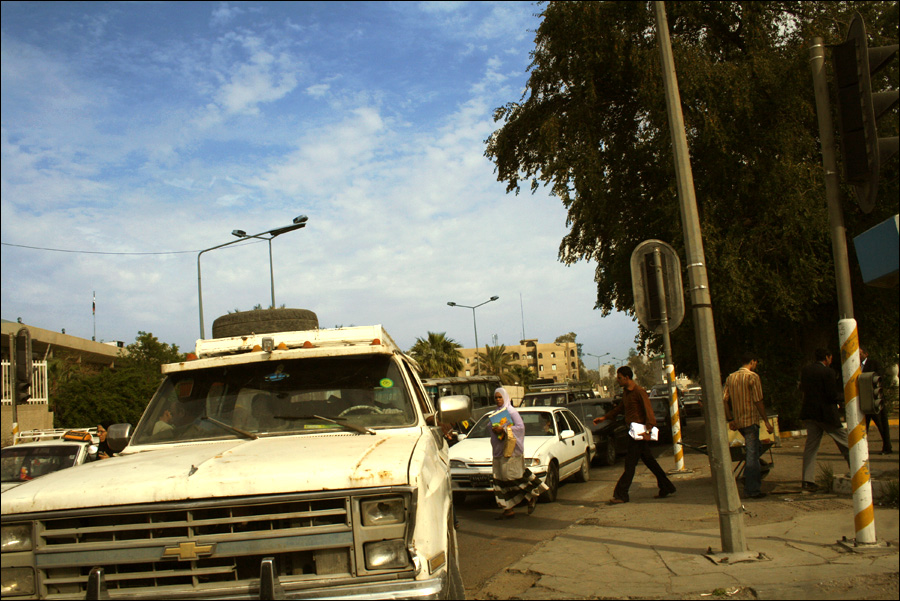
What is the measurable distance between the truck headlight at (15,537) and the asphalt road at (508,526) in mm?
3352

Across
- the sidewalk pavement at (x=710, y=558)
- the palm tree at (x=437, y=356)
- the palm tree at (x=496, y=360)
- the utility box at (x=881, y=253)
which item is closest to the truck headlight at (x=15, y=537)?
the sidewalk pavement at (x=710, y=558)

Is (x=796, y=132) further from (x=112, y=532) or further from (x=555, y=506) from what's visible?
(x=112, y=532)

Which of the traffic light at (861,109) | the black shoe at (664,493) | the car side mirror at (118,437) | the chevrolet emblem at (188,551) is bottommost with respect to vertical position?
the black shoe at (664,493)

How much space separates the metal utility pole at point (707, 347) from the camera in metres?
6.06

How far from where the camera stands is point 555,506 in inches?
416

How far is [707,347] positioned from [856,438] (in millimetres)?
1385

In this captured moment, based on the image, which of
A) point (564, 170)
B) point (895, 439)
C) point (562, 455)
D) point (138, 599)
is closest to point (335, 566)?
point (138, 599)

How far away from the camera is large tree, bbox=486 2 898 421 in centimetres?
1644

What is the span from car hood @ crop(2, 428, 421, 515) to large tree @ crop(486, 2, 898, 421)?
1401 centimetres

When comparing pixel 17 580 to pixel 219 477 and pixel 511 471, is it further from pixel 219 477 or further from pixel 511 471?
pixel 511 471

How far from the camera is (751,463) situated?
8.98 meters

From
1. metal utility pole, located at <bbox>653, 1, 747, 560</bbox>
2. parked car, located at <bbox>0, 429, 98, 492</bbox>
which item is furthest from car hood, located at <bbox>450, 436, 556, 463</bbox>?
parked car, located at <bbox>0, 429, 98, 492</bbox>

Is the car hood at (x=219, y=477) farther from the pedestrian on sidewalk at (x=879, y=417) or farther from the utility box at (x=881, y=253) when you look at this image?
the pedestrian on sidewalk at (x=879, y=417)

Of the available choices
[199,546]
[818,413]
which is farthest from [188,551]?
[818,413]
